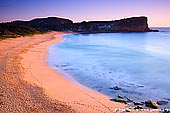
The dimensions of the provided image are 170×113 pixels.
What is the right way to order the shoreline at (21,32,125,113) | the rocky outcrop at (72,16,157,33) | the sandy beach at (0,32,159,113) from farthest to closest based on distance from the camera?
the rocky outcrop at (72,16,157,33) → the shoreline at (21,32,125,113) → the sandy beach at (0,32,159,113)

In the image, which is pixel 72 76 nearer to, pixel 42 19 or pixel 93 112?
pixel 93 112

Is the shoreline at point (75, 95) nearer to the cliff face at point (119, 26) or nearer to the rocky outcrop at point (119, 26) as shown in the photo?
the rocky outcrop at point (119, 26)

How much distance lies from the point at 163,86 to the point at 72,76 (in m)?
5.33

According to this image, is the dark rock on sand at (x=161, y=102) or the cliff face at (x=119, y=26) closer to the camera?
the dark rock on sand at (x=161, y=102)

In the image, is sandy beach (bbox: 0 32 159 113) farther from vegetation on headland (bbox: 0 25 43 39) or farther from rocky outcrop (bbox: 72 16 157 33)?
rocky outcrop (bbox: 72 16 157 33)

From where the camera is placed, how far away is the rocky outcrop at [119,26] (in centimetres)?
12570

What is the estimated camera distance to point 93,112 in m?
8.20

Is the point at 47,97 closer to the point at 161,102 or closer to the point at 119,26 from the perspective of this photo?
the point at 161,102

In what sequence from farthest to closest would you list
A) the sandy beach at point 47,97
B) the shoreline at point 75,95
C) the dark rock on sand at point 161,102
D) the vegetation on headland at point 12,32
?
1. the vegetation on headland at point 12,32
2. the dark rock on sand at point 161,102
3. the shoreline at point 75,95
4. the sandy beach at point 47,97

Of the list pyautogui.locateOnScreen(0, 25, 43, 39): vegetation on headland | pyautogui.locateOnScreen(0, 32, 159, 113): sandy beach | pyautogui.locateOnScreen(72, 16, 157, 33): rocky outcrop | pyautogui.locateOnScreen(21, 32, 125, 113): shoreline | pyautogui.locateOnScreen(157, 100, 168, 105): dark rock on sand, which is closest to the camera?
pyautogui.locateOnScreen(0, 32, 159, 113): sandy beach

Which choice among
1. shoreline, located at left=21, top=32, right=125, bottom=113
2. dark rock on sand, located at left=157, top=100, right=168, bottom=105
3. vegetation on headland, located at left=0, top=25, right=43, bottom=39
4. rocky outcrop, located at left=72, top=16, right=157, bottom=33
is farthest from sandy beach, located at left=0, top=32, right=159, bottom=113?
rocky outcrop, located at left=72, top=16, right=157, bottom=33

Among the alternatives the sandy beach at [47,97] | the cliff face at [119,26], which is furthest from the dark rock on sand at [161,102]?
the cliff face at [119,26]

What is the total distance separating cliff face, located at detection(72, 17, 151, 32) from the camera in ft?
413

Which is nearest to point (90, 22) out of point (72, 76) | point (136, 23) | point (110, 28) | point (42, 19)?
point (110, 28)
